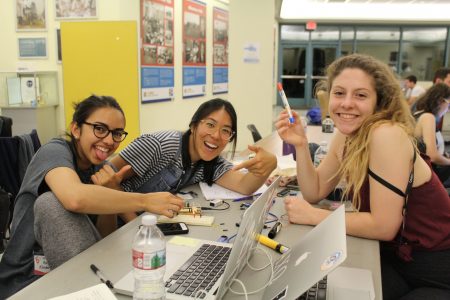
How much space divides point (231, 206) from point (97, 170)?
23.5 inches

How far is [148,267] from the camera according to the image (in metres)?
0.94

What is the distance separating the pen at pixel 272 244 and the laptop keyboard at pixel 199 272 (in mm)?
152

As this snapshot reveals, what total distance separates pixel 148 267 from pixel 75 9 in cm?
562

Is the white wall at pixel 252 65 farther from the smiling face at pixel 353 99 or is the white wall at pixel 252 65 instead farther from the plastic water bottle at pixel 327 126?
the smiling face at pixel 353 99

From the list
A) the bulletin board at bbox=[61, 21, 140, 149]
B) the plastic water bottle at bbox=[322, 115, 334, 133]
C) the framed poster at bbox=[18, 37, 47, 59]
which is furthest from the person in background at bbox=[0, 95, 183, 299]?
the framed poster at bbox=[18, 37, 47, 59]

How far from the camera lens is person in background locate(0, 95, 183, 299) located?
1.36 metres

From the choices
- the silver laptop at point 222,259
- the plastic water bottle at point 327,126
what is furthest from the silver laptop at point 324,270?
the plastic water bottle at point 327,126

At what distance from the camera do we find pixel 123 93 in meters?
5.48

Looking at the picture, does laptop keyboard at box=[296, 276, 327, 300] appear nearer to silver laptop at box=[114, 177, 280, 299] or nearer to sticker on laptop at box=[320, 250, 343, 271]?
silver laptop at box=[114, 177, 280, 299]

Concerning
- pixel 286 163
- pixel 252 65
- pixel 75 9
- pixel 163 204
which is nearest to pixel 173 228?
pixel 163 204

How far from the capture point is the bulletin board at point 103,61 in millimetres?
5379

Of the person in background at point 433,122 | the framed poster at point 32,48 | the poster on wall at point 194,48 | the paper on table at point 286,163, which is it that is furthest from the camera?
the poster on wall at point 194,48

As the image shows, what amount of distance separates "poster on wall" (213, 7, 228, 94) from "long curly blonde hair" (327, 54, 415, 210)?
7.23 m

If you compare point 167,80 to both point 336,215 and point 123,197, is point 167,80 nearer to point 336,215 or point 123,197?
point 123,197
